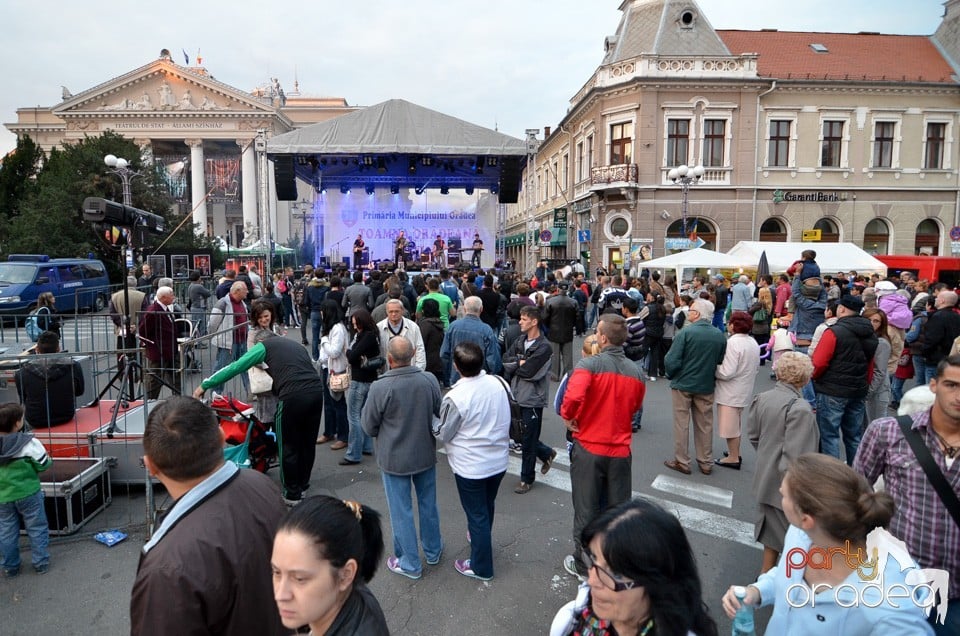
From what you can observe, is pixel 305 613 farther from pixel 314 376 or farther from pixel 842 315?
pixel 842 315

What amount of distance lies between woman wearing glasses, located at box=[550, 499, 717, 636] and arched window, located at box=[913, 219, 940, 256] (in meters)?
34.2

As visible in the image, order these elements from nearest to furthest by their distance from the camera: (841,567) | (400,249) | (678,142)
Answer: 1. (841,567)
2. (400,249)
3. (678,142)

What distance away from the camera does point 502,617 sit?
140 inches

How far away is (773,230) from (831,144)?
486 centimetres

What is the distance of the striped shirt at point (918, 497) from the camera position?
236cm

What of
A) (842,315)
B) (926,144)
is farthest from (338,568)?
(926,144)

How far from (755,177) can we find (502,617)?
28003 millimetres

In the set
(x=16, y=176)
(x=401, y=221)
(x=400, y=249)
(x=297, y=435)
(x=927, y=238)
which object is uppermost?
(x=16, y=176)

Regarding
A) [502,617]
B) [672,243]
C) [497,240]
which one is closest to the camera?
[502,617]

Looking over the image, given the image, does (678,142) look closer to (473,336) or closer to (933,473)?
(473,336)

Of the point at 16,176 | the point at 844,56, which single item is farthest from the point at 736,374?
the point at 16,176

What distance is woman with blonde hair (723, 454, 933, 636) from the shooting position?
1773 mm

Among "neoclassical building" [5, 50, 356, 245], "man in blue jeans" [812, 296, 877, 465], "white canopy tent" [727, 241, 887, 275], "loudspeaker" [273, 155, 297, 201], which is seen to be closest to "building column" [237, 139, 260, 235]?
"neoclassical building" [5, 50, 356, 245]

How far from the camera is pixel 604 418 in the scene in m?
3.73
